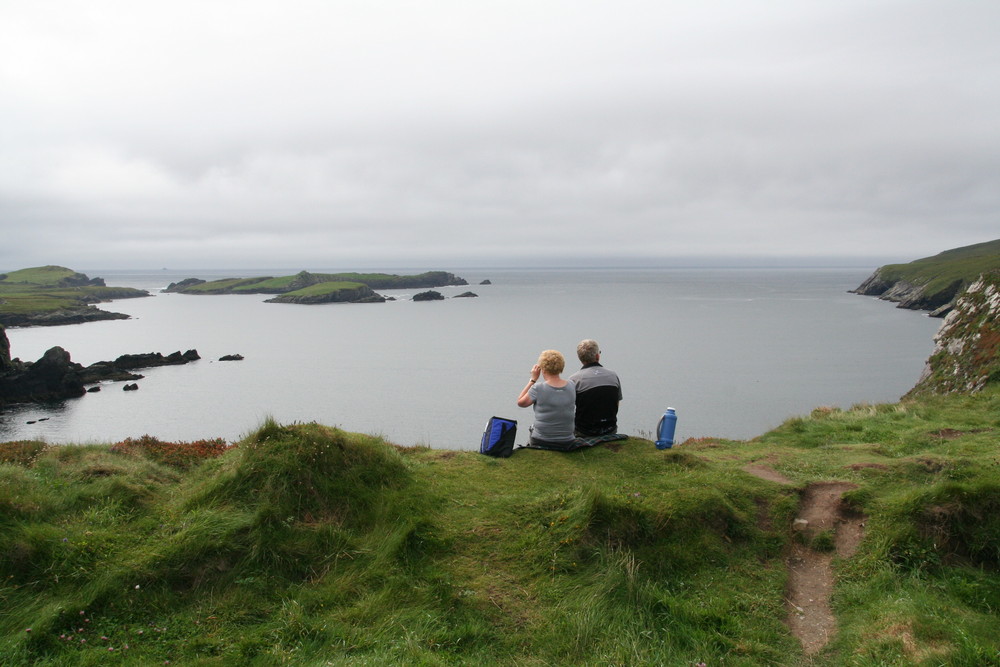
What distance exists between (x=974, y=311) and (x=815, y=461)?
54.2 feet

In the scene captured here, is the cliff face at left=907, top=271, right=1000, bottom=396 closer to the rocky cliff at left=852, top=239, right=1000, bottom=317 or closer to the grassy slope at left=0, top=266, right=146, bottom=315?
the rocky cliff at left=852, top=239, right=1000, bottom=317

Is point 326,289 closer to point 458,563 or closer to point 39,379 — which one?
point 39,379

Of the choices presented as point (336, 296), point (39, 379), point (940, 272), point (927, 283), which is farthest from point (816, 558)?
point (336, 296)

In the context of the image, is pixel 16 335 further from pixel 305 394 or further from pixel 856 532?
pixel 856 532

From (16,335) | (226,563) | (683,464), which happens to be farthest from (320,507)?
(16,335)

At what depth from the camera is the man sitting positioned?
34.1 feet

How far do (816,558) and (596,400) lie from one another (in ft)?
14.3

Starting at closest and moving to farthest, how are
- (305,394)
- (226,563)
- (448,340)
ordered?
(226,563) → (305,394) → (448,340)

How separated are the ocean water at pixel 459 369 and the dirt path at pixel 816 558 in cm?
653

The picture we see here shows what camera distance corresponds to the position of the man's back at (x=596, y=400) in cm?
1040

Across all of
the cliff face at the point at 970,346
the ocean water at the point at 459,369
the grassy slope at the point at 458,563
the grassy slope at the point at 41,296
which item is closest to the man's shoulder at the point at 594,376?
the grassy slope at the point at 458,563

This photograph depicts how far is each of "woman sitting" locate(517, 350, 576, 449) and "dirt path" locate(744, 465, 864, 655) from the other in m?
3.19

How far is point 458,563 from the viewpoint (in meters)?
6.53

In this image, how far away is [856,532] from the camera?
7.08 metres
